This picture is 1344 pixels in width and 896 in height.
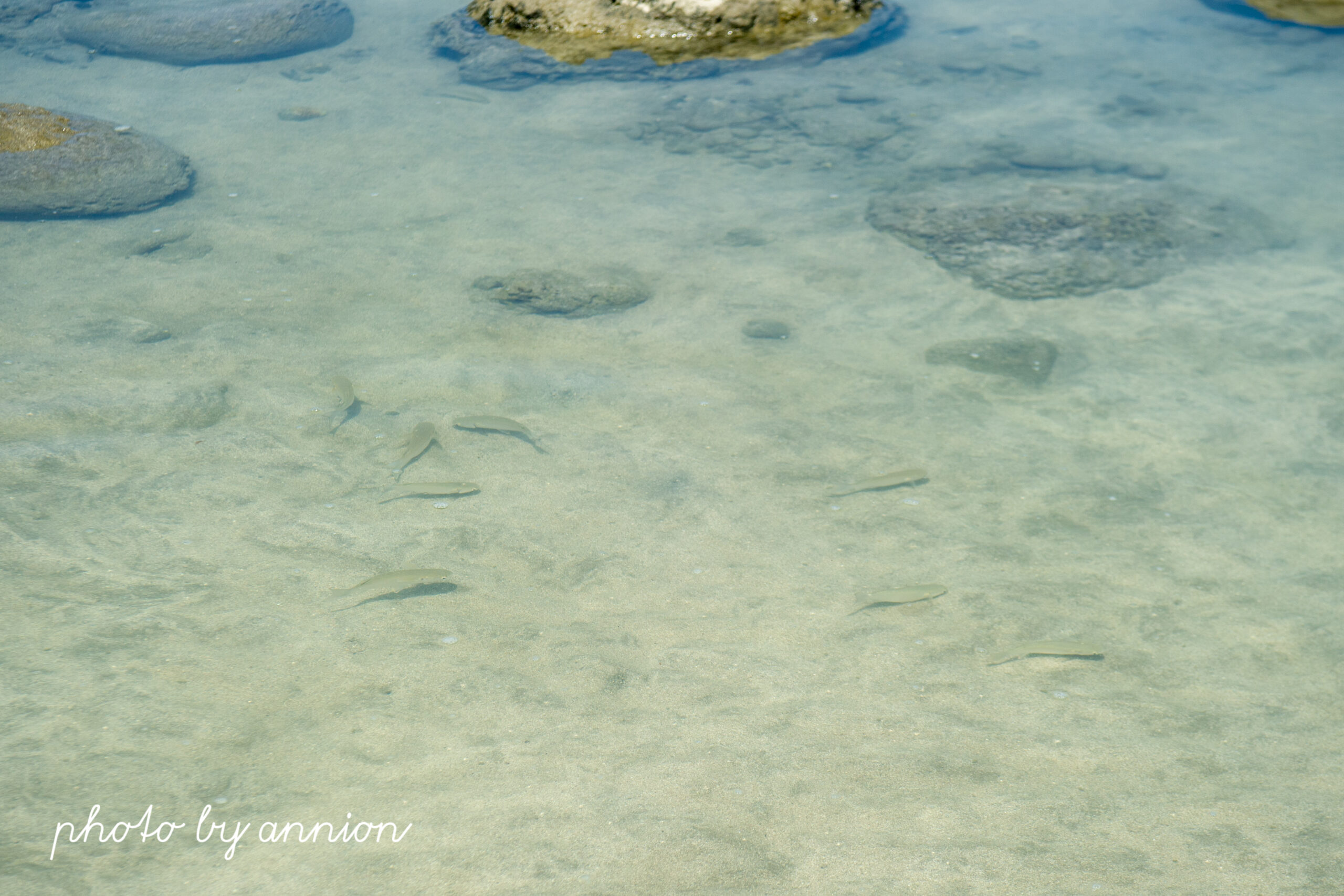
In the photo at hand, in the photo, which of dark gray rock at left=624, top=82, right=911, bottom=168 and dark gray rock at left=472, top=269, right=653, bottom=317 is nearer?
dark gray rock at left=472, top=269, right=653, bottom=317

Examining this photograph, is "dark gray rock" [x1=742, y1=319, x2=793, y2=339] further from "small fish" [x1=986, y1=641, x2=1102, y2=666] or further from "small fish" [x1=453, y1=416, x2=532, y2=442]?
"small fish" [x1=986, y1=641, x2=1102, y2=666]

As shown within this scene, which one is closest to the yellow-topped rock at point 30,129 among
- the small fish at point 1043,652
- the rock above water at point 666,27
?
the rock above water at point 666,27

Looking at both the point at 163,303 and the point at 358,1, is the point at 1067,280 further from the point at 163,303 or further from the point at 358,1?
the point at 358,1

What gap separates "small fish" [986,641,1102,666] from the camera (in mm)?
3248

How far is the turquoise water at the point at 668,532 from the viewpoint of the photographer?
2.52 m

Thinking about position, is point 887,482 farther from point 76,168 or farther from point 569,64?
point 569,64

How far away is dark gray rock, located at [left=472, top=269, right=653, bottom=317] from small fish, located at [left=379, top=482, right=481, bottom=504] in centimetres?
165

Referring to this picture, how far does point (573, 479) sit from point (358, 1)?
787 cm

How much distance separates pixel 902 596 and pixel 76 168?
5.88 meters

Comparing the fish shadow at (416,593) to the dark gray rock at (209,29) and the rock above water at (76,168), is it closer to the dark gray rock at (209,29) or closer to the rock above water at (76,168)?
the rock above water at (76,168)

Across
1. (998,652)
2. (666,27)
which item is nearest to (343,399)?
(998,652)

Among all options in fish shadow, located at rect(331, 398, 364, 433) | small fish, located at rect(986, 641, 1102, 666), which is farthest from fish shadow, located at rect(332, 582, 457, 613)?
small fish, located at rect(986, 641, 1102, 666)

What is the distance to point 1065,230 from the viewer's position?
6.14 m

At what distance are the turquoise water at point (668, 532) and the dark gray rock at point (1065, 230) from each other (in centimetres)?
13
